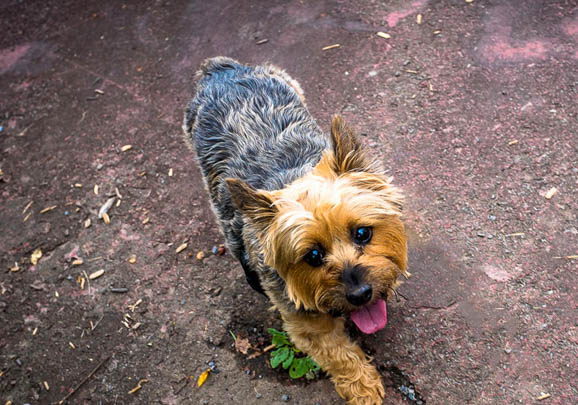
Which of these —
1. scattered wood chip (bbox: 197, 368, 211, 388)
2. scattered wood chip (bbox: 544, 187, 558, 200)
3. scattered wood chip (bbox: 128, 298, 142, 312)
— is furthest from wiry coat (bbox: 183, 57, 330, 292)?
scattered wood chip (bbox: 544, 187, 558, 200)

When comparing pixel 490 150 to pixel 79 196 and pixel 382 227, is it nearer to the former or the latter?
pixel 382 227

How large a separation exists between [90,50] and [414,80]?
5225 millimetres

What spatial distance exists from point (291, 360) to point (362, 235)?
5.22 ft

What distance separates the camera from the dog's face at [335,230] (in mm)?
3270

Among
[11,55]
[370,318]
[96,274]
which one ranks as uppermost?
[370,318]

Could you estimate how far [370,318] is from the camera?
372 centimetres

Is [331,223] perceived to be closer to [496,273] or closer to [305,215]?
[305,215]

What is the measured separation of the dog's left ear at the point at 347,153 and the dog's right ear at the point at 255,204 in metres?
0.52

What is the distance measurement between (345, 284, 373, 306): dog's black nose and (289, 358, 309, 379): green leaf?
1.26m

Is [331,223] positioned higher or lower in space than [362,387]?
higher

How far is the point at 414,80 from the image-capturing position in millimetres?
6387

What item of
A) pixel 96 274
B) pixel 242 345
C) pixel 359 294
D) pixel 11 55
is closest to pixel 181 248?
pixel 96 274

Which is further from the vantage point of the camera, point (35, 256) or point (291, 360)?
point (35, 256)

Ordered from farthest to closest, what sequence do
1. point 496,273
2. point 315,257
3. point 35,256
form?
point 35,256 < point 496,273 < point 315,257
